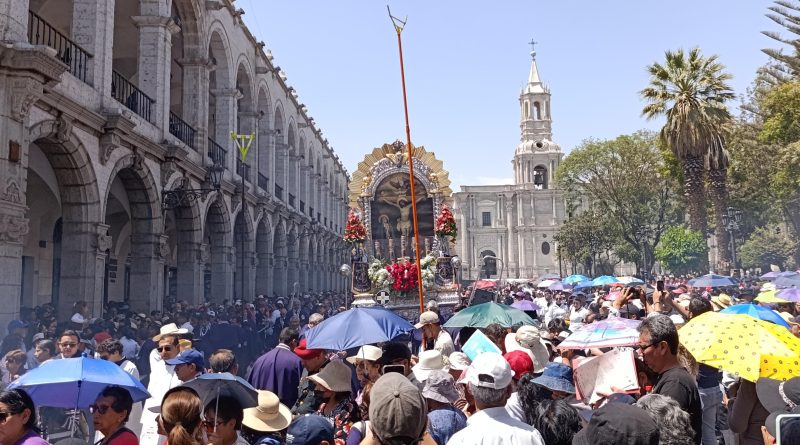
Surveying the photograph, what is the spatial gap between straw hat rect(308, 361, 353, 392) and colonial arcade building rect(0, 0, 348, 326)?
311 inches

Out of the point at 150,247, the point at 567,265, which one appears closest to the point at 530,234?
the point at 567,265

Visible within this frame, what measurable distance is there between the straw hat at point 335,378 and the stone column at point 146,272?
12694mm

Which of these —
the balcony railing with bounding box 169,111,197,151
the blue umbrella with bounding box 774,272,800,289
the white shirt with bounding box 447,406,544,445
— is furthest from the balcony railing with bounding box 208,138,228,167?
the white shirt with bounding box 447,406,544,445

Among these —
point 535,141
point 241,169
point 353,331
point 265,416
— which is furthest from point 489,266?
point 265,416

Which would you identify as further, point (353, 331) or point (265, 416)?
point (353, 331)

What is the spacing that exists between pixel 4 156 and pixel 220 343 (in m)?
4.97

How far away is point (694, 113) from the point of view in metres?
23.8

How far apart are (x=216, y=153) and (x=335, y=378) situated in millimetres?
19174

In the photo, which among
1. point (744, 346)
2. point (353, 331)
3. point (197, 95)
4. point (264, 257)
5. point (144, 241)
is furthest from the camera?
point (264, 257)

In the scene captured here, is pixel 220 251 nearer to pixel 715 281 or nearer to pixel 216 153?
pixel 216 153

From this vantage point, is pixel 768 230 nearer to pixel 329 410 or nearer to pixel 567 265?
pixel 567 265

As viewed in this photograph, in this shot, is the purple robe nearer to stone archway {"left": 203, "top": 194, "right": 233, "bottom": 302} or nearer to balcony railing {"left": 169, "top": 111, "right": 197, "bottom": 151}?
balcony railing {"left": 169, "top": 111, "right": 197, "bottom": 151}

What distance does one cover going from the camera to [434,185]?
23.4 meters

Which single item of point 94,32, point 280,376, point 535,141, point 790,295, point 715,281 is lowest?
point 280,376
